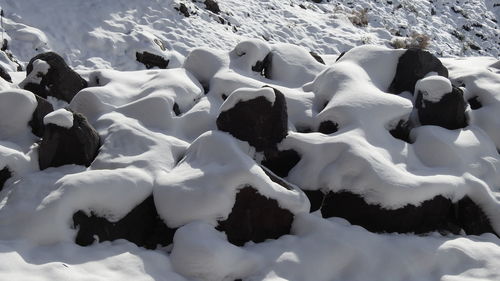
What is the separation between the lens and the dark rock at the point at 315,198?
4.20 meters

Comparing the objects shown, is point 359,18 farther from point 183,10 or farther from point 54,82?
point 54,82

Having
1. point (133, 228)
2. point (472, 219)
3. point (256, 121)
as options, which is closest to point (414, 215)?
point (472, 219)

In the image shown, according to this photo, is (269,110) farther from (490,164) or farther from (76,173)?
(490,164)

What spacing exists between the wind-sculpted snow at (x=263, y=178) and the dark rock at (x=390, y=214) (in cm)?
3

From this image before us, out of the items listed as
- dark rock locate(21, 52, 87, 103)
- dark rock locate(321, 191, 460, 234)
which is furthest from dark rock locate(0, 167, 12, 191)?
dark rock locate(321, 191, 460, 234)

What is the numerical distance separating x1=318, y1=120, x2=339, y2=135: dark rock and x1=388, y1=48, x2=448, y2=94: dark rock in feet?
3.35

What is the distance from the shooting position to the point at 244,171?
12.7 ft

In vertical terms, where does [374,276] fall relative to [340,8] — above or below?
above

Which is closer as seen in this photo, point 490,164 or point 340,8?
point 490,164

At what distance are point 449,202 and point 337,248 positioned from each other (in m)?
1.14

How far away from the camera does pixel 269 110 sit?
14.4 feet

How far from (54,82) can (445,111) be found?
3731 millimetres

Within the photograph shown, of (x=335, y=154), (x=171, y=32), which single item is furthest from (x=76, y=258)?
(x=171, y=32)

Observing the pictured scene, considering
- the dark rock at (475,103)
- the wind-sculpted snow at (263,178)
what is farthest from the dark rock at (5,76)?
the dark rock at (475,103)
